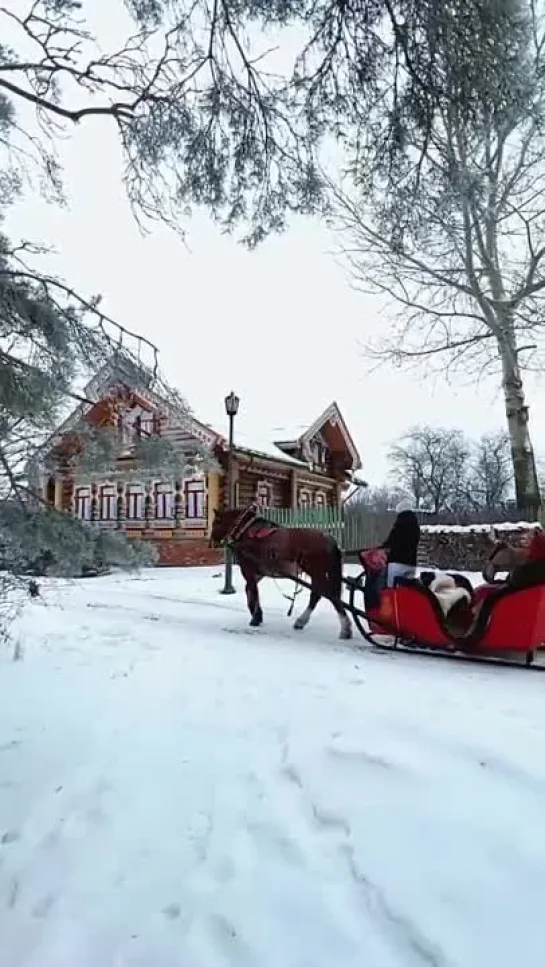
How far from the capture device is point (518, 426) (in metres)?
14.1

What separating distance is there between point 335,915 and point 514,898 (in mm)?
572

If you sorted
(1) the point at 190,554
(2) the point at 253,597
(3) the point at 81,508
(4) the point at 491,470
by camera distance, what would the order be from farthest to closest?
(4) the point at 491,470, (1) the point at 190,554, (2) the point at 253,597, (3) the point at 81,508

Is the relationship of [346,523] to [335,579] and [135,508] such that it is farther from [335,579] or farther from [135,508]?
[335,579]

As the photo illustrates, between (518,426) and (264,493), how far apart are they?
993 cm

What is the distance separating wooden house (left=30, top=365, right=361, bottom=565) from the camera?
3459mm

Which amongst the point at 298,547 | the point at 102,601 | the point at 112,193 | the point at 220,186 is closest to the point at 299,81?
the point at 220,186

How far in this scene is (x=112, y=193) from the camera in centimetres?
450

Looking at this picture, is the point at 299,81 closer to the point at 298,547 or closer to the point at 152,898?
the point at 152,898

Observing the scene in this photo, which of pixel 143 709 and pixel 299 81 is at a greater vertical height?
pixel 299 81

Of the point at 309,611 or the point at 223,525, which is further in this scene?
the point at 223,525

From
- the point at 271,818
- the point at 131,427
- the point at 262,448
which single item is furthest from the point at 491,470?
the point at 271,818

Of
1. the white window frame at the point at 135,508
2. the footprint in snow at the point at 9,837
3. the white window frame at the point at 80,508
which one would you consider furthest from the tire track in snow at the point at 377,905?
the white window frame at the point at 135,508

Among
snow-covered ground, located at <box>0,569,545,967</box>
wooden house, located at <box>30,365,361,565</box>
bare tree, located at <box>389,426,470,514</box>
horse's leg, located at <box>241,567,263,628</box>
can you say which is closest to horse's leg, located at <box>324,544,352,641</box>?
horse's leg, located at <box>241,567,263,628</box>

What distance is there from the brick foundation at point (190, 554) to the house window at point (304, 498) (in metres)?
6.02
